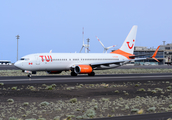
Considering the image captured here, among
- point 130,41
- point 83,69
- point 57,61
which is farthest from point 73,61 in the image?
point 130,41

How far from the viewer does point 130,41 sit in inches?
2285

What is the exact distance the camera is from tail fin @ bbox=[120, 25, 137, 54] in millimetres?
57200

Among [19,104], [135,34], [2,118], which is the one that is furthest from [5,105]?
[135,34]

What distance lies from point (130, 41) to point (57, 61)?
67.5 ft

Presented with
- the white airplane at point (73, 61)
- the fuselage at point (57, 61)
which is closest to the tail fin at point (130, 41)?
the white airplane at point (73, 61)

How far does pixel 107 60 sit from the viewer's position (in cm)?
5341

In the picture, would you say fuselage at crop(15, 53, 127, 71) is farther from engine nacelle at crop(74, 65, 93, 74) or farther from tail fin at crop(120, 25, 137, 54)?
tail fin at crop(120, 25, 137, 54)

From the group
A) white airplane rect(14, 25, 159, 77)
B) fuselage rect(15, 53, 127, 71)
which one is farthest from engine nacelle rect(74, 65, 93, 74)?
fuselage rect(15, 53, 127, 71)

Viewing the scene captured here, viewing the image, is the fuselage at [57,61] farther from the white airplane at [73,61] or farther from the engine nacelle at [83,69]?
the engine nacelle at [83,69]

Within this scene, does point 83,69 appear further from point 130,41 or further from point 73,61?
point 130,41

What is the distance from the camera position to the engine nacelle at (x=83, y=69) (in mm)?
45162

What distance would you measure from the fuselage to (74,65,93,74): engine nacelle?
1536 millimetres

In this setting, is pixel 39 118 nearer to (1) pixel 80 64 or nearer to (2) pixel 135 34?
(1) pixel 80 64

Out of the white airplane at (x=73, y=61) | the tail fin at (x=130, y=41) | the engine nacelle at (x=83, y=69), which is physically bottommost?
Result: the engine nacelle at (x=83, y=69)
